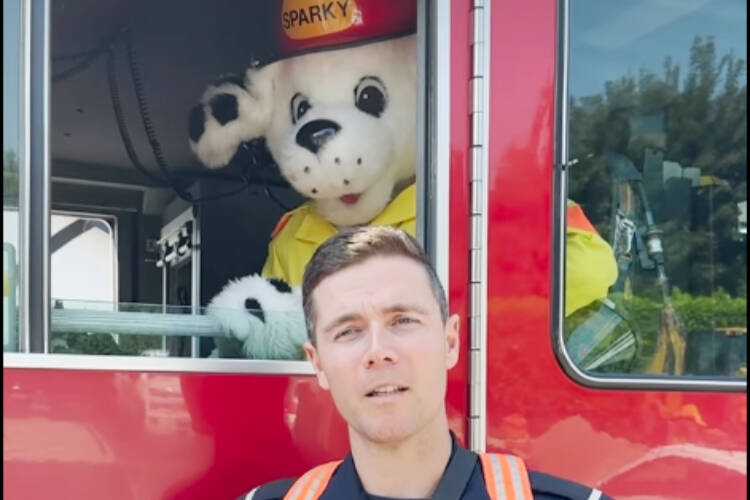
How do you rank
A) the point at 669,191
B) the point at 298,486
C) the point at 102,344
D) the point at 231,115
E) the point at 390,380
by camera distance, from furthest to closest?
the point at 231,115
the point at 669,191
the point at 102,344
the point at 298,486
the point at 390,380

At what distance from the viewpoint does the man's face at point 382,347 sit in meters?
1.30

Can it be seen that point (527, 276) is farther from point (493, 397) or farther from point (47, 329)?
point (47, 329)

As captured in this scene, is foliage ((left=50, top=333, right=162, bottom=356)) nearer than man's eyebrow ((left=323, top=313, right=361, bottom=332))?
No

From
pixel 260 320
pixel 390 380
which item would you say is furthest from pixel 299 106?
pixel 390 380

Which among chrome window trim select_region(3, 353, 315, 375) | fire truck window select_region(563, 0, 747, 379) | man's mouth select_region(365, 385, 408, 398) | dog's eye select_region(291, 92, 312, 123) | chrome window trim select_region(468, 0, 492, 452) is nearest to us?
man's mouth select_region(365, 385, 408, 398)

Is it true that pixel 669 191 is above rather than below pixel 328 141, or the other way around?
below

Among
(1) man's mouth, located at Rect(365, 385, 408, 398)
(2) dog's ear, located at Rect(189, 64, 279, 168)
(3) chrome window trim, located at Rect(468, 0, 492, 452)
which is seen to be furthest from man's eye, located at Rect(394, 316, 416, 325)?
(2) dog's ear, located at Rect(189, 64, 279, 168)

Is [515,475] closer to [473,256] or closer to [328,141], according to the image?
[473,256]

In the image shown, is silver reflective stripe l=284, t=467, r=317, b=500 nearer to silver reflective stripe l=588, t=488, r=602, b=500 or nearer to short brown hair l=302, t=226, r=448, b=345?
short brown hair l=302, t=226, r=448, b=345

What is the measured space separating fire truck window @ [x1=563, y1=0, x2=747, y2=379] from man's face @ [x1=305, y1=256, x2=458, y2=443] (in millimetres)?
445

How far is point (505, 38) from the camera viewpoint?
5.08 feet

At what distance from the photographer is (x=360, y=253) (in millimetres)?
1389

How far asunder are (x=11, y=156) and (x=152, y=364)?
471 mm

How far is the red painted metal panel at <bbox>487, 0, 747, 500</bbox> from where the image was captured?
1.53 metres
